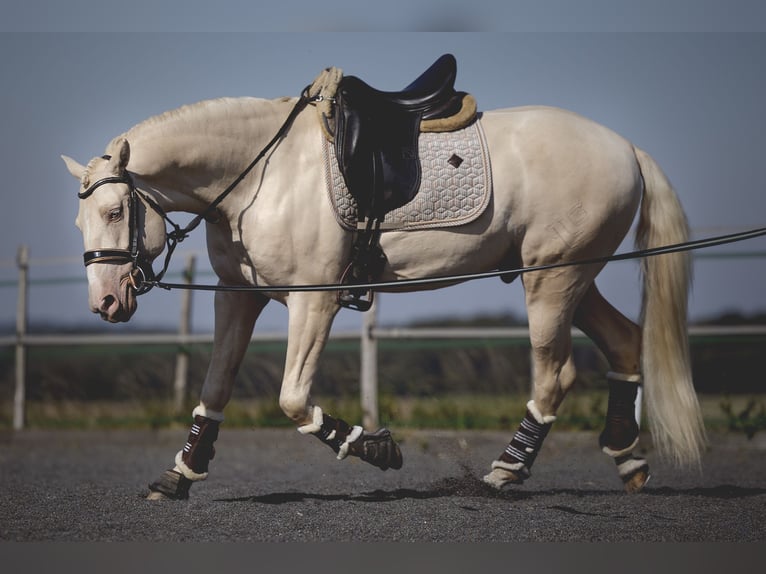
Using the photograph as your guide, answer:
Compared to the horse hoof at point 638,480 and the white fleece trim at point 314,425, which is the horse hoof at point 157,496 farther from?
the horse hoof at point 638,480

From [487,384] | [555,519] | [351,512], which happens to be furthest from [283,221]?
[487,384]

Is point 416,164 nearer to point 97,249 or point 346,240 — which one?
point 346,240

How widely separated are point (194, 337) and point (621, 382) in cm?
494

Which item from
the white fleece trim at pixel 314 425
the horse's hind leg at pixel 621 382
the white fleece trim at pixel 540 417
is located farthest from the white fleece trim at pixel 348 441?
the horse's hind leg at pixel 621 382

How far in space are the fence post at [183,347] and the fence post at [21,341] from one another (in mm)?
1557

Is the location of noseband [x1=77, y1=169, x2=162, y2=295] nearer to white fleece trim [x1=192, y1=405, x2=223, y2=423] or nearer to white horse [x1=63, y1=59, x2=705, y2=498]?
white horse [x1=63, y1=59, x2=705, y2=498]

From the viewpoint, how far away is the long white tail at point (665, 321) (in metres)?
4.78

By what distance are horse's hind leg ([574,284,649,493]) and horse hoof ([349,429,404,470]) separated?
1276 mm

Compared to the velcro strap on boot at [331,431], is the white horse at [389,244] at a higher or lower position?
higher

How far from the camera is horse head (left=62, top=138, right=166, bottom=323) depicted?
4.01 metres

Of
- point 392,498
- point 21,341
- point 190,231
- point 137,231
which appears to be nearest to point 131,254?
point 137,231

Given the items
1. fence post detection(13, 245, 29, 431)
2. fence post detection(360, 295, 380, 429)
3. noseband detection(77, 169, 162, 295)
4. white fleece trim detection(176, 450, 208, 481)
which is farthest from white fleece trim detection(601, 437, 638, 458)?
fence post detection(13, 245, 29, 431)

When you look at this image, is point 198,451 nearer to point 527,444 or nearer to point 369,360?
point 527,444

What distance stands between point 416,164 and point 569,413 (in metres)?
4.24
